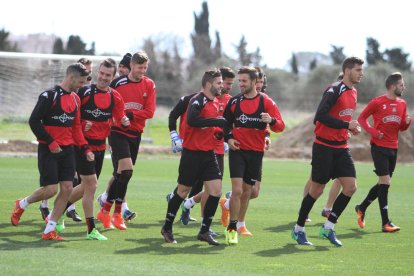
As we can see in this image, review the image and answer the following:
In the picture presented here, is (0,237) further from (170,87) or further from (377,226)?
(170,87)

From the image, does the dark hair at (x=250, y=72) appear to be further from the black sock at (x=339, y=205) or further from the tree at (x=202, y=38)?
the tree at (x=202, y=38)

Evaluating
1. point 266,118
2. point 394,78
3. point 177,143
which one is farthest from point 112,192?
point 394,78

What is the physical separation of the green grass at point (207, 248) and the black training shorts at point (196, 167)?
86 centimetres

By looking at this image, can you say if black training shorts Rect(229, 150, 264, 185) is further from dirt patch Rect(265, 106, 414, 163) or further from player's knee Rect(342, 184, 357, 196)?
dirt patch Rect(265, 106, 414, 163)

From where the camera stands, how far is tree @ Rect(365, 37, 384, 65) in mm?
76938

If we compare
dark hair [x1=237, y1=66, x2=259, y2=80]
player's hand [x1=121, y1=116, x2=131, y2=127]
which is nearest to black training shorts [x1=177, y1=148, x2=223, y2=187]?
player's hand [x1=121, y1=116, x2=131, y2=127]

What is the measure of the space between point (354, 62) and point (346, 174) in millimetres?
1515

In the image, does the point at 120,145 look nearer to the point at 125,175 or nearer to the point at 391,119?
the point at 125,175

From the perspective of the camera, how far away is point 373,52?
254ft

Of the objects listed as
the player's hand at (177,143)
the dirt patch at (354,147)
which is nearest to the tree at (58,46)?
the dirt patch at (354,147)

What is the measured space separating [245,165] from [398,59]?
216 ft

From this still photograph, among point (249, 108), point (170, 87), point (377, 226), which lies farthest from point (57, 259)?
point (170, 87)

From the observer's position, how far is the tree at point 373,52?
3029 inches

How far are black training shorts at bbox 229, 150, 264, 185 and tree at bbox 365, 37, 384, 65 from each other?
A: 66.7 metres
